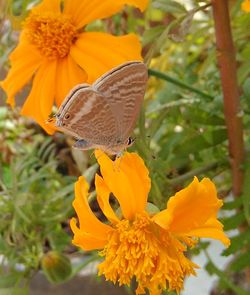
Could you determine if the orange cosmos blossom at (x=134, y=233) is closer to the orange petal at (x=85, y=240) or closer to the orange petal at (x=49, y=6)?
the orange petal at (x=85, y=240)

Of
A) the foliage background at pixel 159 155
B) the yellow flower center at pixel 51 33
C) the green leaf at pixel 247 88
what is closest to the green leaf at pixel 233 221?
the foliage background at pixel 159 155

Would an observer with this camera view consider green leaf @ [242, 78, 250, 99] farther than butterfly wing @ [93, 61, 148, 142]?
Yes

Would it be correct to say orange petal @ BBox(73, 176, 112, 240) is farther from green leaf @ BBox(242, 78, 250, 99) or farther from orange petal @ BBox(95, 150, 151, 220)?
green leaf @ BBox(242, 78, 250, 99)

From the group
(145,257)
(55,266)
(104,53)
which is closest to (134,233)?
(145,257)

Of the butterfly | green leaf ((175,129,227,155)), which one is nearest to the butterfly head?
the butterfly

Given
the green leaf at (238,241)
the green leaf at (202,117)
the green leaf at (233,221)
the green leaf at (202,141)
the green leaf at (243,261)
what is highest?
the green leaf at (202,117)

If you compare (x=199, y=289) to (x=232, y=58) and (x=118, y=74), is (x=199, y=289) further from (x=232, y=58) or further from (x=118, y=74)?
(x=118, y=74)
